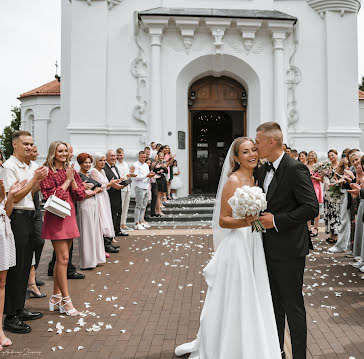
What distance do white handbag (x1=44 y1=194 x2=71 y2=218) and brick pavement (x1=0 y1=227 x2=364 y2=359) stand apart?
1.40 meters

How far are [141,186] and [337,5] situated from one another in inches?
471

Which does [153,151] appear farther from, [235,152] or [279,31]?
[235,152]

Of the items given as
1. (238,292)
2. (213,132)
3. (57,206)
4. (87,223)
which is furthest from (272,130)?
(213,132)

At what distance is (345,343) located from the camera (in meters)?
4.42

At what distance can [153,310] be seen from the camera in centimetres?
561

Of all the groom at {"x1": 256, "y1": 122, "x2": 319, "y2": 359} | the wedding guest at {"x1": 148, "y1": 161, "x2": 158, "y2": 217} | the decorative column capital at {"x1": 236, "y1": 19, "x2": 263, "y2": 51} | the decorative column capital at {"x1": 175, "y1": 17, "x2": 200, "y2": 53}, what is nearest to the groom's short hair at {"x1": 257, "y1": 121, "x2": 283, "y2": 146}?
the groom at {"x1": 256, "y1": 122, "x2": 319, "y2": 359}

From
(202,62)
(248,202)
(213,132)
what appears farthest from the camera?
(213,132)

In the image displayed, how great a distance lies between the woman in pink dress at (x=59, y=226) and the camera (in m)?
5.41

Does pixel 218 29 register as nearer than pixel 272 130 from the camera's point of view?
No

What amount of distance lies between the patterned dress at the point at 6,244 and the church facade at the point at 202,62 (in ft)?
39.1

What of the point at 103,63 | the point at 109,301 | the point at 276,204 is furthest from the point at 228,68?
the point at 276,204

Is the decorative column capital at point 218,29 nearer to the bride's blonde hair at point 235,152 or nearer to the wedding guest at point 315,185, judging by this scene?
the wedding guest at point 315,185

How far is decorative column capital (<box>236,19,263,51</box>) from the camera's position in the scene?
16.5m

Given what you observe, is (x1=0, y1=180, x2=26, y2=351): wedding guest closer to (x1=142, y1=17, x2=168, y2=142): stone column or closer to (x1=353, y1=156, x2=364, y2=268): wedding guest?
(x1=353, y1=156, x2=364, y2=268): wedding guest
